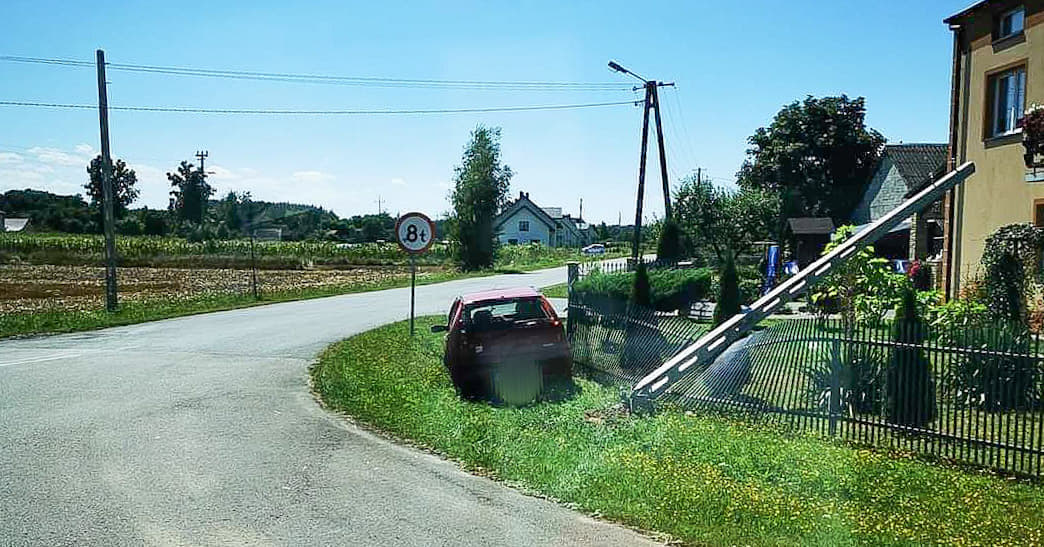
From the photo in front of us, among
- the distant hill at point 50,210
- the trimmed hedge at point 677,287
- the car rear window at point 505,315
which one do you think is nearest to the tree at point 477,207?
the trimmed hedge at point 677,287

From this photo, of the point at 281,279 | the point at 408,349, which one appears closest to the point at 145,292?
the point at 281,279

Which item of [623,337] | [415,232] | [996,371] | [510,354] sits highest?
[415,232]

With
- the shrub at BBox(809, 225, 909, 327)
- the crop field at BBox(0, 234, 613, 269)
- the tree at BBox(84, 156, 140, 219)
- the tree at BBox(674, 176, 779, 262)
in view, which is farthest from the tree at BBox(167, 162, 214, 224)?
the shrub at BBox(809, 225, 909, 327)

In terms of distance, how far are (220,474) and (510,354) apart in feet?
15.8

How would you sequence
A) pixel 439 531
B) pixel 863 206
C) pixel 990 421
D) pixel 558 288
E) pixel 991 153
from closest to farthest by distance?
1. pixel 439 531
2. pixel 990 421
3. pixel 991 153
4. pixel 558 288
5. pixel 863 206

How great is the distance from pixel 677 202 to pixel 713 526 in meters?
42.3

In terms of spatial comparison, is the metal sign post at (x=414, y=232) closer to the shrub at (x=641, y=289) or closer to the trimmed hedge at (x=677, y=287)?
the shrub at (x=641, y=289)

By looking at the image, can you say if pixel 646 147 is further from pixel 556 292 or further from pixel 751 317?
pixel 751 317

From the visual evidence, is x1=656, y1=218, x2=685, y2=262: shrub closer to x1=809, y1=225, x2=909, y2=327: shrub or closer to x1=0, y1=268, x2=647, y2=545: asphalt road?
x1=809, y1=225, x2=909, y2=327: shrub

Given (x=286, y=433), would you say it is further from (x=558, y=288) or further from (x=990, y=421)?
(x=558, y=288)

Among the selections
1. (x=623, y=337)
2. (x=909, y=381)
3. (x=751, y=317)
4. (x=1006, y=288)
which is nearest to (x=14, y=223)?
(x=623, y=337)

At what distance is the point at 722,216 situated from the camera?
46.4 meters

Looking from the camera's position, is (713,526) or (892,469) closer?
(713,526)

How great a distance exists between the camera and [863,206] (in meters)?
43.8
